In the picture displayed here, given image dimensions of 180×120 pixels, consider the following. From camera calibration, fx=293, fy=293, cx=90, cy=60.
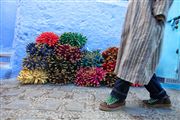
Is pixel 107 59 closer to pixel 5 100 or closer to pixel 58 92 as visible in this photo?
pixel 58 92

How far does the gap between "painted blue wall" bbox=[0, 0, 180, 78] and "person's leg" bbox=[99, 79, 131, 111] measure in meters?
2.17

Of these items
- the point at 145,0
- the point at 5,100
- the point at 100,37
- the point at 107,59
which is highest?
the point at 145,0

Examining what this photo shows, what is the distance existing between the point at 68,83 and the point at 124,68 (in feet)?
5.80

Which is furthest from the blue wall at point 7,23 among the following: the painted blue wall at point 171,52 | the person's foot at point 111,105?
the person's foot at point 111,105

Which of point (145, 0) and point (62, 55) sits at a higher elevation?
point (145, 0)

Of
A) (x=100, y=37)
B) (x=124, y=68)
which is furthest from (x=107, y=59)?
(x=124, y=68)

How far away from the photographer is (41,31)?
5062 millimetres

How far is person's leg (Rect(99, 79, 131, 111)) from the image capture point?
9.86 feet

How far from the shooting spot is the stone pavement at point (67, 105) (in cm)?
276

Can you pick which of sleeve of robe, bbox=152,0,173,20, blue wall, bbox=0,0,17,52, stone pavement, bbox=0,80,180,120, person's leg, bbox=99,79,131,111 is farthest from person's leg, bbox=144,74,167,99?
blue wall, bbox=0,0,17,52

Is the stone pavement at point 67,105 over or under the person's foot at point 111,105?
under

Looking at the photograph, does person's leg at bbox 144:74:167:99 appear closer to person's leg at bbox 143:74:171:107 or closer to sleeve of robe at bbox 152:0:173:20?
person's leg at bbox 143:74:171:107

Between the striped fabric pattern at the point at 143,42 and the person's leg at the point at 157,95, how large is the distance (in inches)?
12.2

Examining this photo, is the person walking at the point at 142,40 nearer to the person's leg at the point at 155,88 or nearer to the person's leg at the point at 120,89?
the person's leg at the point at 120,89
